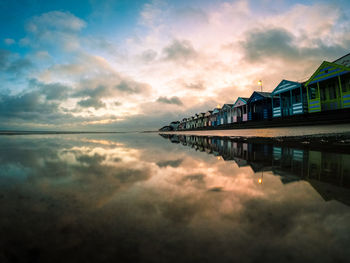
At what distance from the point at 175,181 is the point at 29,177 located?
2.54 m

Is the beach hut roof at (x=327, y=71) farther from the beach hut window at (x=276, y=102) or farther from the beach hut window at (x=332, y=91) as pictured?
the beach hut window at (x=276, y=102)

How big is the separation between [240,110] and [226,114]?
16.0 ft

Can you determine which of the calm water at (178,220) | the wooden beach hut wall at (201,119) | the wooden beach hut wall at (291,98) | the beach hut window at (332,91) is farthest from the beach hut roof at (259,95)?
the wooden beach hut wall at (201,119)

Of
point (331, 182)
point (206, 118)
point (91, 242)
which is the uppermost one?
point (206, 118)

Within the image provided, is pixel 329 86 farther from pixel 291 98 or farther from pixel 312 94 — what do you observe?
pixel 291 98

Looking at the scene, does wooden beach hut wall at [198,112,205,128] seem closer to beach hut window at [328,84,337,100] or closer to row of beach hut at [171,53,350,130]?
row of beach hut at [171,53,350,130]

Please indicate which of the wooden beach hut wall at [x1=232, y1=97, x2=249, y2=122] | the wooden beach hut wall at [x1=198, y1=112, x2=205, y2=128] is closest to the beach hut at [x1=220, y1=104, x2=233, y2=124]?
the wooden beach hut wall at [x1=232, y1=97, x2=249, y2=122]

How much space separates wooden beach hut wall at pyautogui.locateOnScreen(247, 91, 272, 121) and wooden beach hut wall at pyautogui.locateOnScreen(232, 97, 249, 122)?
93cm

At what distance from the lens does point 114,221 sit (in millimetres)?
1312

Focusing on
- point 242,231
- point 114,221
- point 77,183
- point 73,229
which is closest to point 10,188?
point 77,183

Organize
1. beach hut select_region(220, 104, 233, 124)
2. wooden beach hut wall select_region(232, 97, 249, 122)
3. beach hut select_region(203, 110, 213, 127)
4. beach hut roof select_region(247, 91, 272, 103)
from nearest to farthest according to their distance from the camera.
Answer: beach hut roof select_region(247, 91, 272, 103) < wooden beach hut wall select_region(232, 97, 249, 122) < beach hut select_region(220, 104, 233, 124) < beach hut select_region(203, 110, 213, 127)

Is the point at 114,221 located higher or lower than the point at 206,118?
lower

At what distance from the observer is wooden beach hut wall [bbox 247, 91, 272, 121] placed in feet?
64.6

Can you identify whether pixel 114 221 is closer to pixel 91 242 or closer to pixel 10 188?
pixel 91 242
